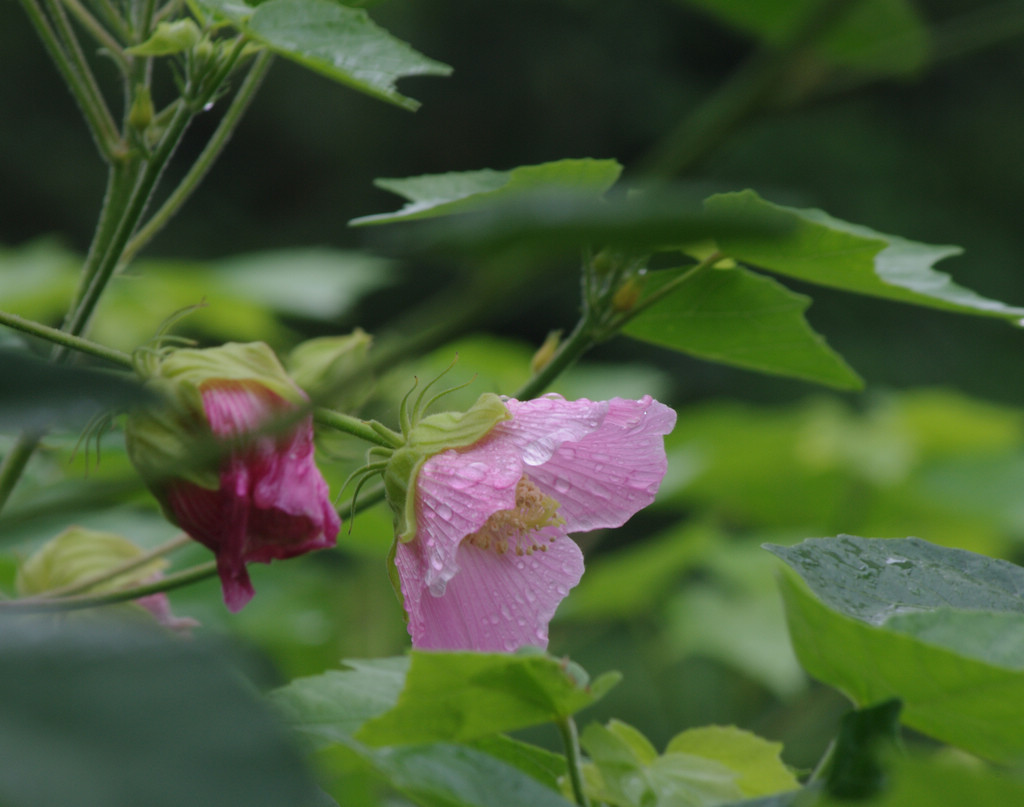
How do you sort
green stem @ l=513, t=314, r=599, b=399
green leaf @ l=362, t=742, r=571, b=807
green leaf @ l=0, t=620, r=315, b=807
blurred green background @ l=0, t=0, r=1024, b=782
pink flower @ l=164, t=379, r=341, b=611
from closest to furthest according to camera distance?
1. green leaf @ l=0, t=620, r=315, b=807
2. green leaf @ l=362, t=742, r=571, b=807
3. pink flower @ l=164, t=379, r=341, b=611
4. green stem @ l=513, t=314, r=599, b=399
5. blurred green background @ l=0, t=0, r=1024, b=782

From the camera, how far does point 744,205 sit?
0.45 metres

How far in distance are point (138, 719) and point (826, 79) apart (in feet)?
0.80

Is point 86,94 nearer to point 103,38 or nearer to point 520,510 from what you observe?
point 103,38

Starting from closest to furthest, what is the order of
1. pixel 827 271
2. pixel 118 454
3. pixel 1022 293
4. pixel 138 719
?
pixel 138 719, pixel 827 271, pixel 118 454, pixel 1022 293

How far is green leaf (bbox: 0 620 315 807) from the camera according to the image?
0.62ft

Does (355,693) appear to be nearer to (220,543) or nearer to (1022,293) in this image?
(220,543)

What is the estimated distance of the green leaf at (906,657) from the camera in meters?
0.31

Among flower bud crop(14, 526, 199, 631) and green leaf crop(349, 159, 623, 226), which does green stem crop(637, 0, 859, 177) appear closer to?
green leaf crop(349, 159, 623, 226)

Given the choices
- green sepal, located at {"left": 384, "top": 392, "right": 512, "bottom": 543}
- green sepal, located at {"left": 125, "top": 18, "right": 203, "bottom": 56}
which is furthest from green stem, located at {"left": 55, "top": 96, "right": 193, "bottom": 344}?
green sepal, located at {"left": 384, "top": 392, "right": 512, "bottom": 543}

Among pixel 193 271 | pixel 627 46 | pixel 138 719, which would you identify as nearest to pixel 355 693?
pixel 138 719

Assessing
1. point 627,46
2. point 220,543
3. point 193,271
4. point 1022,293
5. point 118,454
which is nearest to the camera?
point 220,543

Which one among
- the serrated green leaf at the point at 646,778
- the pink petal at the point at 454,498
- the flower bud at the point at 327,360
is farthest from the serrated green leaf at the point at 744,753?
the flower bud at the point at 327,360

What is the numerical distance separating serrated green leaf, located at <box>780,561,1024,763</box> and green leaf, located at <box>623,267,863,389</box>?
0.24 metres

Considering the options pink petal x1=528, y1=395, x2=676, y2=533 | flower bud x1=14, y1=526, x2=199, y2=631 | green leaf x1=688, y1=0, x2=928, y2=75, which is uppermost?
green leaf x1=688, y1=0, x2=928, y2=75
